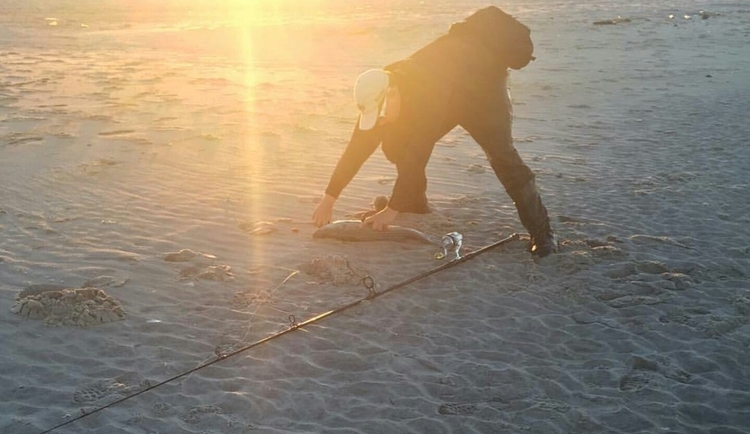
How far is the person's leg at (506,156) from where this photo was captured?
575 cm

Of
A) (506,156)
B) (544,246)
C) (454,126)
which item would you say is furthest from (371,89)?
(544,246)

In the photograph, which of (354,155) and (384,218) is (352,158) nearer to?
(354,155)

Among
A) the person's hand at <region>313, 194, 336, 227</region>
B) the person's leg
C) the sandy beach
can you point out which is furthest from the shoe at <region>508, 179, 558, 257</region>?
the person's hand at <region>313, 194, 336, 227</region>

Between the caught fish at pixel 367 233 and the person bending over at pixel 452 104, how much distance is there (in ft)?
1.30

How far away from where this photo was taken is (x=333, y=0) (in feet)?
124

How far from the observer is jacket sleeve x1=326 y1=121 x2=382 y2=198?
6020mm

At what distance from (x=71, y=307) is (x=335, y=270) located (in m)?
1.77

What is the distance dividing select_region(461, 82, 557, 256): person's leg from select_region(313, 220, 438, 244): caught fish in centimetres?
78

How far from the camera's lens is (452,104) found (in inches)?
226

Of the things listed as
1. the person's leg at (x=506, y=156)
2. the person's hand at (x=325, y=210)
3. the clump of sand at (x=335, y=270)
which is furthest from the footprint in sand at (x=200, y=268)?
the person's leg at (x=506, y=156)

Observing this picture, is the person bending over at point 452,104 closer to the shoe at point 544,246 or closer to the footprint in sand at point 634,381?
the shoe at point 544,246

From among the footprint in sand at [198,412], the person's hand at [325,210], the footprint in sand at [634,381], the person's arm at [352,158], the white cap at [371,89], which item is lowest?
the footprint in sand at [198,412]

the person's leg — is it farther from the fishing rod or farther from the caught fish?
the caught fish

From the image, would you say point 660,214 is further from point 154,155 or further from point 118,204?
point 154,155
